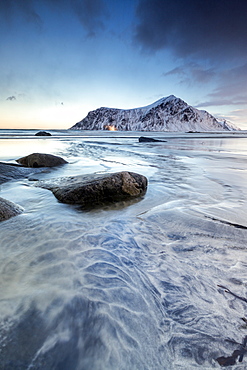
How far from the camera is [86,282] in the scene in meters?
1.46

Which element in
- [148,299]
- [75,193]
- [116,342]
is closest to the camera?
[116,342]

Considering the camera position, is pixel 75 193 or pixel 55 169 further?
pixel 55 169

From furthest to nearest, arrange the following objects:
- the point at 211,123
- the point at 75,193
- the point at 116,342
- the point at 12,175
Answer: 1. the point at 211,123
2. the point at 12,175
3. the point at 75,193
4. the point at 116,342

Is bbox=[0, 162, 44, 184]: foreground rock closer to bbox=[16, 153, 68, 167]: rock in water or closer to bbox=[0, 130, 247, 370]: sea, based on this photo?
bbox=[16, 153, 68, 167]: rock in water

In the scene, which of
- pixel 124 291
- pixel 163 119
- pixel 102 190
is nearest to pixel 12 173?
pixel 102 190

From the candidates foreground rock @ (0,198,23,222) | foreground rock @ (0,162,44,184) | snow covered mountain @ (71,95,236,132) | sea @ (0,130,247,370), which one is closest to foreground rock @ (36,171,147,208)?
sea @ (0,130,247,370)

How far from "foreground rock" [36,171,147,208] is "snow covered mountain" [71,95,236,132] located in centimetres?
16018

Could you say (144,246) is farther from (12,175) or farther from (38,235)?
(12,175)

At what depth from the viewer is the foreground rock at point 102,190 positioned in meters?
3.25

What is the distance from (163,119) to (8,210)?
587 ft

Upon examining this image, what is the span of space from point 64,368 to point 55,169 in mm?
5609

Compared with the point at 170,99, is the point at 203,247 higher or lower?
lower

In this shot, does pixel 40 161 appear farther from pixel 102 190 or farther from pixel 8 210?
pixel 8 210

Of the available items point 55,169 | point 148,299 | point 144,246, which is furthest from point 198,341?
point 55,169
